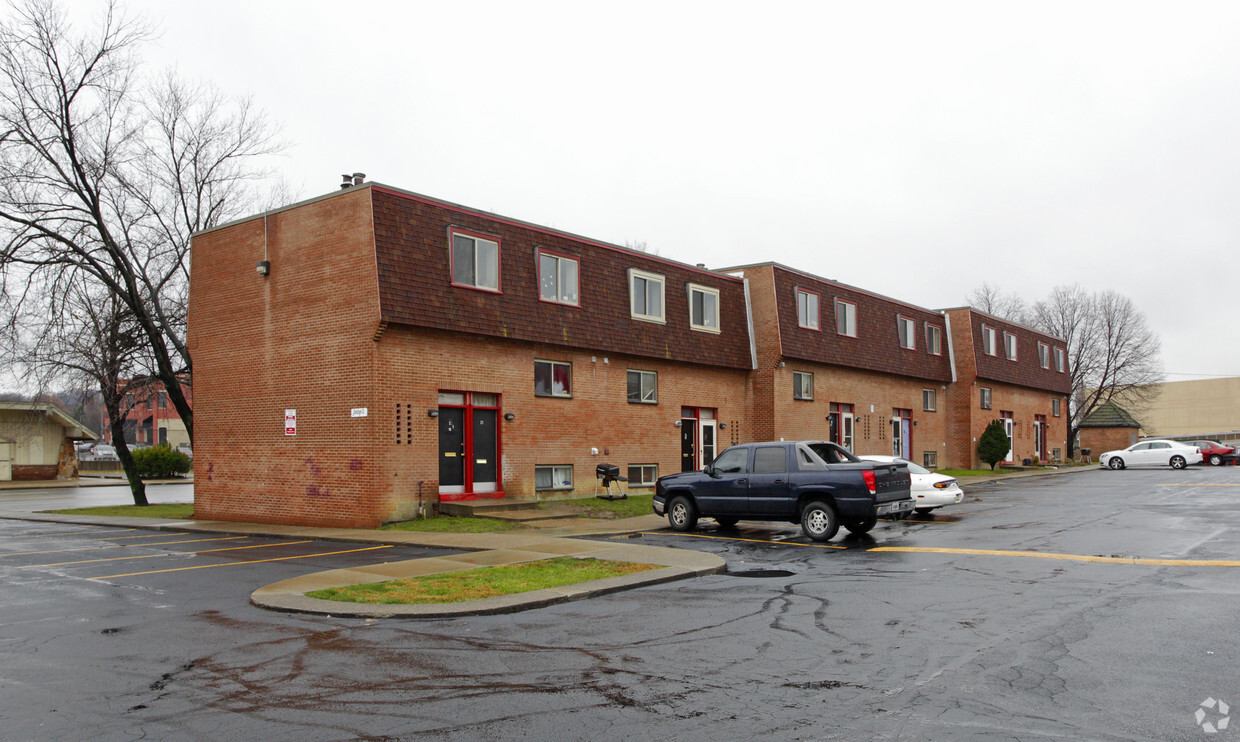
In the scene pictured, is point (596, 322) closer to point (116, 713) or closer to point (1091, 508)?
point (1091, 508)

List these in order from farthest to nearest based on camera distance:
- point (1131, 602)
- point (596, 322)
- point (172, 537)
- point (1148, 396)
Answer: point (1148, 396), point (596, 322), point (172, 537), point (1131, 602)

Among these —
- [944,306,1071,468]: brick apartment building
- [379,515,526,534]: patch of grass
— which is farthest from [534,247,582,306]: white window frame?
[944,306,1071,468]: brick apartment building

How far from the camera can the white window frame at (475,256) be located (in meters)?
21.6

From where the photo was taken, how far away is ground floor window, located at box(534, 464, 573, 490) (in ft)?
78.6

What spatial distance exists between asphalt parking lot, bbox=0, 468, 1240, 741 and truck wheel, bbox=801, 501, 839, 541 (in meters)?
2.14

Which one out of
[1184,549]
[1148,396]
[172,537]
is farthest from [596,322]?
[1148,396]

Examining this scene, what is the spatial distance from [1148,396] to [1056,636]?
71136mm

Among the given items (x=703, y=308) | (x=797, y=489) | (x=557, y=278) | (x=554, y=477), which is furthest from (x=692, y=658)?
(x=703, y=308)

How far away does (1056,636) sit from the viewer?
8352mm

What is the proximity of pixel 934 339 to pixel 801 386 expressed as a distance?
45.4ft

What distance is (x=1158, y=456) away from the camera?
145 feet

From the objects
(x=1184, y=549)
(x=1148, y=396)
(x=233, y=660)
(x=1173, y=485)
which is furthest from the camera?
(x=1148, y=396)

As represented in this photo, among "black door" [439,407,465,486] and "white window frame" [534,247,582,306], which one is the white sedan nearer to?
"white window frame" [534,247,582,306]

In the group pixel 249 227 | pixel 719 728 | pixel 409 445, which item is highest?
pixel 249 227
